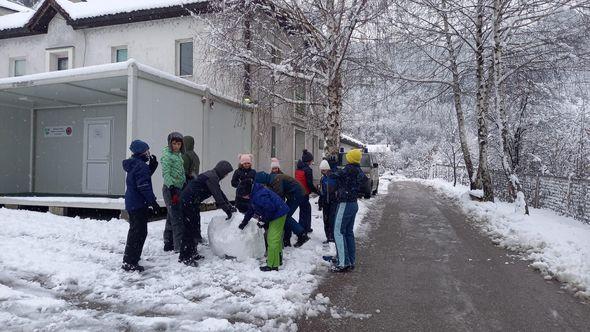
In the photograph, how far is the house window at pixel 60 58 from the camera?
16.0m

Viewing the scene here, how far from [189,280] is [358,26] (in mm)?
8465

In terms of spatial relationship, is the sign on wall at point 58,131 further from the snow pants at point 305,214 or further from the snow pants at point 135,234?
the snow pants at point 135,234

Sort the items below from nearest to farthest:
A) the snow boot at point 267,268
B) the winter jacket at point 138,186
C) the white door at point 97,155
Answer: the winter jacket at point 138,186 → the snow boot at point 267,268 → the white door at point 97,155

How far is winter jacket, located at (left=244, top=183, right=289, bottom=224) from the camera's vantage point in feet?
18.6

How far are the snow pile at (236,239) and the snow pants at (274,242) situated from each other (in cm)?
42

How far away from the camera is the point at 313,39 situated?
38.2 ft

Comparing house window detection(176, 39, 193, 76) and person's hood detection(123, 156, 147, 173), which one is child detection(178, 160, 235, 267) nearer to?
person's hood detection(123, 156, 147, 173)

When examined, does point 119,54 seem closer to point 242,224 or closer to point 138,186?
point 138,186

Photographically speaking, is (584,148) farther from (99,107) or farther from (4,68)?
(4,68)

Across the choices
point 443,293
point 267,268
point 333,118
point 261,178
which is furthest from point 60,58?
point 443,293

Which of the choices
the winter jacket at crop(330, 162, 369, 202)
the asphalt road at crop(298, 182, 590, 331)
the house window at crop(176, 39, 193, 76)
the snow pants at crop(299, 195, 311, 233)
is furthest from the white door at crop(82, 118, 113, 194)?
the winter jacket at crop(330, 162, 369, 202)

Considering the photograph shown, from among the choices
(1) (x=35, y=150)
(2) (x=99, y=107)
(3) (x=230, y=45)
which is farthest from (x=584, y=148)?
(1) (x=35, y=150)

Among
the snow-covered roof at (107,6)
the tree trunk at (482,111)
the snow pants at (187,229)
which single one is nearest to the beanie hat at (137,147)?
the snow pants at (187,229)

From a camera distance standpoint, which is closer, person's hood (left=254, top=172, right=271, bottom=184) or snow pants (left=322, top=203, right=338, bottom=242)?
person's hood (left=254, top=172, right=271, bottom=184)
